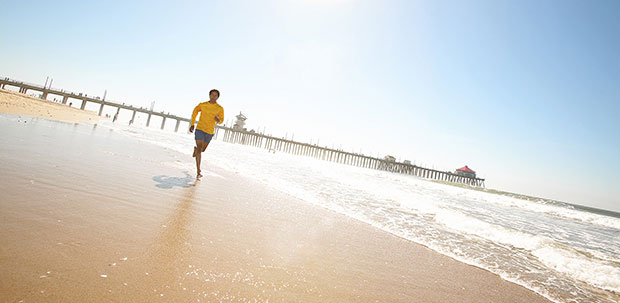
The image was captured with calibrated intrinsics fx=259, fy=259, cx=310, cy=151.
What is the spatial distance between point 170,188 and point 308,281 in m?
2.64

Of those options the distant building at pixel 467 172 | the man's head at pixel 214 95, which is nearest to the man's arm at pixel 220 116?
the man's head at pixel 214 95

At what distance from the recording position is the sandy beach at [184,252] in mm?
1183

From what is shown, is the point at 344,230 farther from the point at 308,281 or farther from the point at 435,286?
the point at 308,281

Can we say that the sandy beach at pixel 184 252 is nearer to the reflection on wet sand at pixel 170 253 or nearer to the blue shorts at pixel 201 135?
the reflection on wet sand at pixel 170 253

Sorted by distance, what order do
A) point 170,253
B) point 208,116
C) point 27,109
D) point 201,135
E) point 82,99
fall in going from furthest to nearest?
point 82,99
point 27,109
point 208,116
point 201,135
point 170,253

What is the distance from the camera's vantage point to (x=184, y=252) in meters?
1.63

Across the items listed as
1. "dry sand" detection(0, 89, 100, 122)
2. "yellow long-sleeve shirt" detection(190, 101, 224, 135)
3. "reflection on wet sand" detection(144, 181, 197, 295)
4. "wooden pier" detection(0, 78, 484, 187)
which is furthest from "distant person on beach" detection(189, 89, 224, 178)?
"wooden pier" detection(0, 78, 484, 187)

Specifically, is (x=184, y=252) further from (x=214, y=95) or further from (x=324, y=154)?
(x=324, y=154)

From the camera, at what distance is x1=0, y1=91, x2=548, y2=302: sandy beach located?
1.18 m

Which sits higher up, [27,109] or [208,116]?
[208,116]

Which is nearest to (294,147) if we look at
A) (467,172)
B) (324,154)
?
(324,154)

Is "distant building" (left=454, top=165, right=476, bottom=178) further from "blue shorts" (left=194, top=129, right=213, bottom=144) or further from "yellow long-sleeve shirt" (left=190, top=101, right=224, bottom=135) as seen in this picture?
"blue shorts" (left=194, top=129, right=213, bottom=144)

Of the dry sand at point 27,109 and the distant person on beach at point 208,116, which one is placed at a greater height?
the distant person on beach at point 208,116

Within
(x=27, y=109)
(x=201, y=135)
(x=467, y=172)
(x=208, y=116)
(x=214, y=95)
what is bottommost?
(x=27, y=109)
